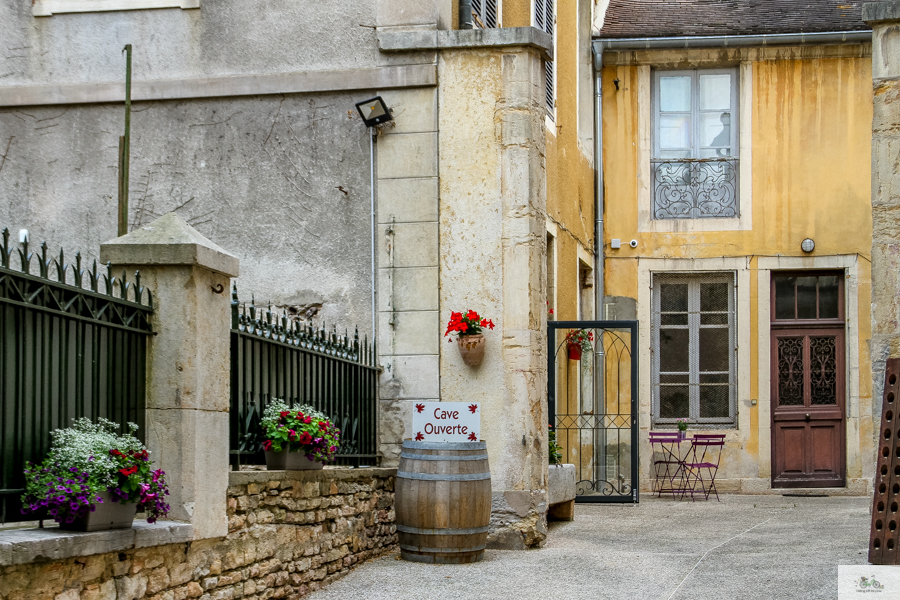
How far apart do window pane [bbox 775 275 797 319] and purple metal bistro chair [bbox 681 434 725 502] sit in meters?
1.71

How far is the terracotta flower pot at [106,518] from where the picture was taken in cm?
434

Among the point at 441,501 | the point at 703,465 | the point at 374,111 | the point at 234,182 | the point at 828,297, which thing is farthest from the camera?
the point at 828,297

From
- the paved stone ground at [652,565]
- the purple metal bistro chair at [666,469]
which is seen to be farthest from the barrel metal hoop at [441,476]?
the purple metal bistro chair at [666,469]

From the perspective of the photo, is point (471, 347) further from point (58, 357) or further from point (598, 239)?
point (598, 239)

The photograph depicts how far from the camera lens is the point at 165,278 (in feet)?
17.3

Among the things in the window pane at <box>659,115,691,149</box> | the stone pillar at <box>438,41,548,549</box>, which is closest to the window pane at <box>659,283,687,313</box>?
the window pane at <box>659,115,691,149</box>

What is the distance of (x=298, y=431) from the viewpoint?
6.27 meters

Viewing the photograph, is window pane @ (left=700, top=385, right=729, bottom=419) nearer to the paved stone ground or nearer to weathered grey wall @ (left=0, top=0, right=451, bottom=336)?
the paved stone ground

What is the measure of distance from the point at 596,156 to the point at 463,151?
605 cm

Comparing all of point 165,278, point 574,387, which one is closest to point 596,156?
point 574,387

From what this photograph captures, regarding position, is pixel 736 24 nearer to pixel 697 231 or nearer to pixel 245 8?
pixel 697 231

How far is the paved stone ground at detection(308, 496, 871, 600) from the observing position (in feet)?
→ 21.6

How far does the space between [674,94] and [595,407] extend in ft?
13.2

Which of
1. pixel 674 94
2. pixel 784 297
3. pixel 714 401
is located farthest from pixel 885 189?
pixel 674 94
